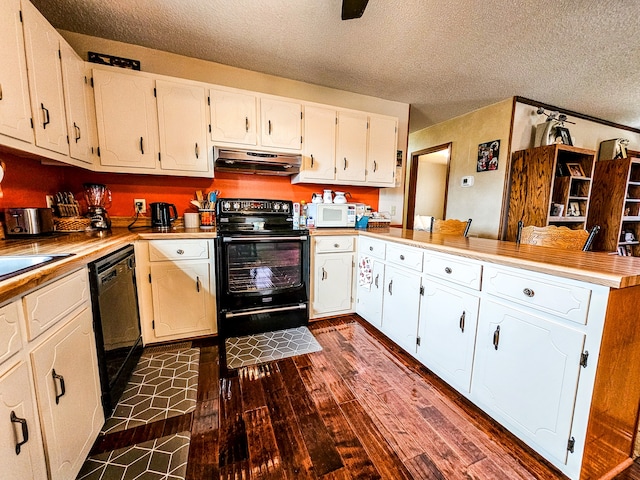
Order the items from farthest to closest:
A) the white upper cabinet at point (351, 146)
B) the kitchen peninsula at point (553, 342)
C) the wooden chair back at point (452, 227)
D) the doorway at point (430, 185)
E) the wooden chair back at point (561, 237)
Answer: the doorway at point (430, 185) < the white upper cabinet at point (351, 146) < the wooden chair back at point (452, 227) < the wooden chair back at point (561, 237) < the kitchen peninsula at point (553, 342)

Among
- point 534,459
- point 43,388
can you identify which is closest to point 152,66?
point 43,388

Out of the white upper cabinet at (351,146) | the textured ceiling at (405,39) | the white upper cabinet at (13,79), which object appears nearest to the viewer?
the white upper cabinet at (13,79)

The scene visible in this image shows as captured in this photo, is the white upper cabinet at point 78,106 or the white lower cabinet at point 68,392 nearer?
the white lower cabinet at point 68,392

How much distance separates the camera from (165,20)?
1.89m

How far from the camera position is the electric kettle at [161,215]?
2.25 metres

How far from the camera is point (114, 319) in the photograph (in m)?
1.43

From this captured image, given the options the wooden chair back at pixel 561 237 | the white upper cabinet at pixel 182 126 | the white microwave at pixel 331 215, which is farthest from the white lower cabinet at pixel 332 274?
the wooden chair back at pixel 561 237

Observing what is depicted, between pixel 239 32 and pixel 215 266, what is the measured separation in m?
1.83

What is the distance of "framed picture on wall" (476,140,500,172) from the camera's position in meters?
3.21

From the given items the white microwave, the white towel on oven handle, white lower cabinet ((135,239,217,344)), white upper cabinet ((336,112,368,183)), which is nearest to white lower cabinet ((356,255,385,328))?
the white towel on oven handle

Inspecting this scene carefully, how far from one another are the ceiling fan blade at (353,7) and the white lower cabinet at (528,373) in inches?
68.6

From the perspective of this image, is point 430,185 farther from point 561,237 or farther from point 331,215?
point 561,237

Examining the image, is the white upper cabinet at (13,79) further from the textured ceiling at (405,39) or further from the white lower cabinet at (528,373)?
the white lower cabinet at (528,373)

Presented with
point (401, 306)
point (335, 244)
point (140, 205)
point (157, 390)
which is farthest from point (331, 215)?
point (157, 390)
